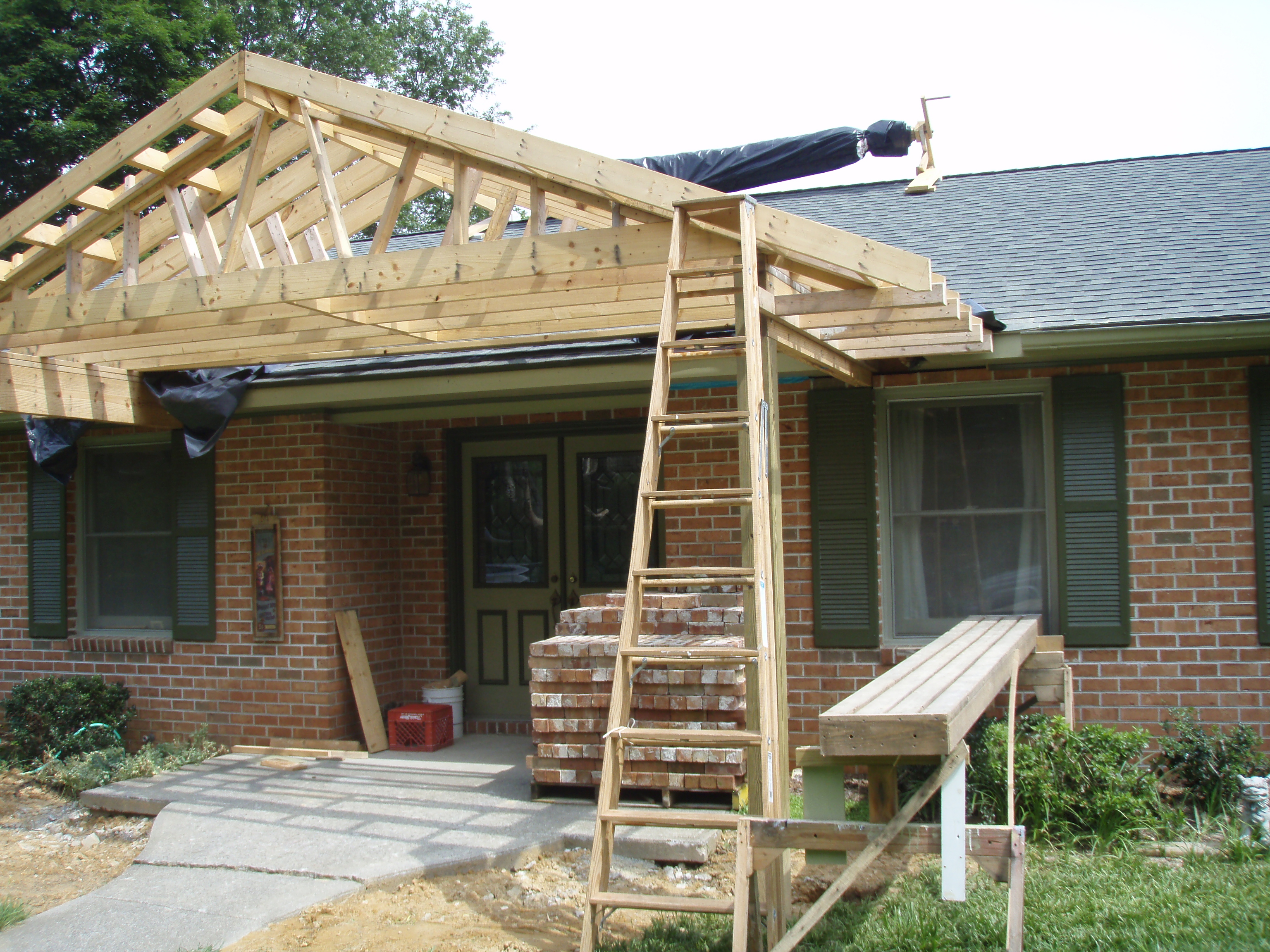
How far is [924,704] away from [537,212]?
9.79 ft

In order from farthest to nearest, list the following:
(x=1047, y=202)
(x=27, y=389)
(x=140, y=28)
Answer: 1. (x=140, y=28)
2. (x=1047, y=202)
3. (x=27, y=389)

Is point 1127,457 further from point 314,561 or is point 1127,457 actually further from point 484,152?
point 314,561

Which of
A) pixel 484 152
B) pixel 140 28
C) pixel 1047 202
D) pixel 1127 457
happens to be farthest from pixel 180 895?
pixel 140 28

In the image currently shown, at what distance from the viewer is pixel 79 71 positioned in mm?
20031

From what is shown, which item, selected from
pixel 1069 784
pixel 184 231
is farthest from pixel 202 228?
pixel 1069 784

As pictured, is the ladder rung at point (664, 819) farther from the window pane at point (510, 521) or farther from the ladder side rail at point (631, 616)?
the window pane at point (510, 521)

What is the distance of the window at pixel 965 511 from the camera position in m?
6.86

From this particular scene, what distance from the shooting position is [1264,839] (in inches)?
203

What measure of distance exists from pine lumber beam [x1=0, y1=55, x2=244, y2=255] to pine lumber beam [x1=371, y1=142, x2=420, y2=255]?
1127mm

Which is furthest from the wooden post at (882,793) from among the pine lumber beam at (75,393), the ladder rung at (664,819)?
the pine lumber beam at (75,393)

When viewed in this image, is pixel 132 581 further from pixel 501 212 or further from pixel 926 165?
pixel 926 165

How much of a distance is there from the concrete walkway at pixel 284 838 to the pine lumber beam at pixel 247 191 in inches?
123

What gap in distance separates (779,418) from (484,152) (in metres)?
2.78

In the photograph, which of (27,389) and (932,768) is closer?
(932,768)
